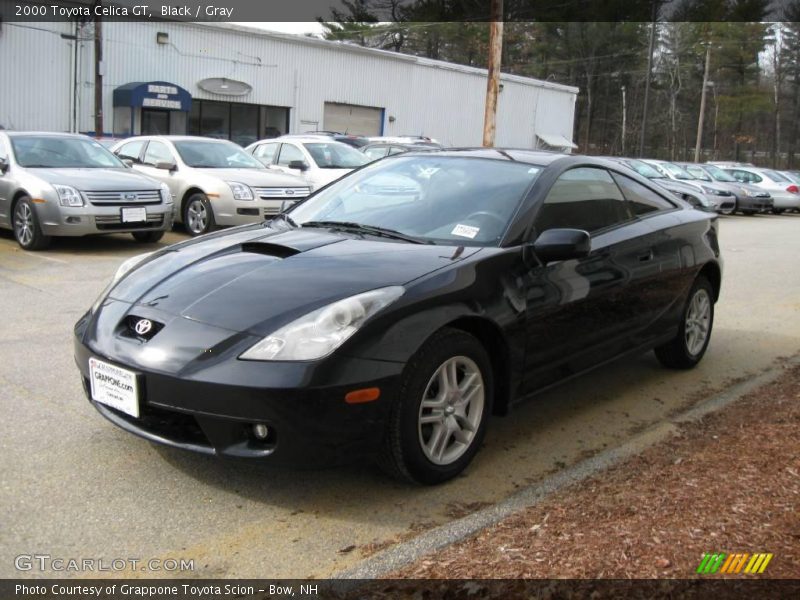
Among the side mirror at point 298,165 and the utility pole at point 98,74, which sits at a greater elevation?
the utility pole at point 98,74

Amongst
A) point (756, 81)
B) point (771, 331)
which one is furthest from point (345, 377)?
point (756, 81)

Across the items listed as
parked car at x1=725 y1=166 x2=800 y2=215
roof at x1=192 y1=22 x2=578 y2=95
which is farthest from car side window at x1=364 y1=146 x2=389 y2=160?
roof at x1=192 y1=22 x2=578 y2=95

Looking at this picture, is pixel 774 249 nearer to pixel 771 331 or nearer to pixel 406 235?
pixel 771 331

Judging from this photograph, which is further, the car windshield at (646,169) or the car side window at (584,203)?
the car windshield at (646,169)

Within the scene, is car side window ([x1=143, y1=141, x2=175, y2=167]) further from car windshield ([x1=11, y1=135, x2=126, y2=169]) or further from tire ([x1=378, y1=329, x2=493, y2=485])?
tire ([x1=378, y1=329, x2=493, y2=485])

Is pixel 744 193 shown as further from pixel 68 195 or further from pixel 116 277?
pixel 116 277

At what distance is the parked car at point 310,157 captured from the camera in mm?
14343

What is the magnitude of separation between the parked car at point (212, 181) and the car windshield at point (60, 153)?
0.98 metres

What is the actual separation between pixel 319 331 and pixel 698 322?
3.57m

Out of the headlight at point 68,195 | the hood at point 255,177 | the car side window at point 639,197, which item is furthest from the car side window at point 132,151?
the car side window at point 639,197

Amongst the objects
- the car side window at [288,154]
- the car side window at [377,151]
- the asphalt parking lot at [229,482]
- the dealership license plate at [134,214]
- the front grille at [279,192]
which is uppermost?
the car side window at [377,151]

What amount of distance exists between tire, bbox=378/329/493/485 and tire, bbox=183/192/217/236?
875 centimetres

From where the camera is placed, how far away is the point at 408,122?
38219 mm

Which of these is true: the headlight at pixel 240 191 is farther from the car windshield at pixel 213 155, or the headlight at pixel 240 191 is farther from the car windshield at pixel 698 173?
the car windshield at pixel 698 173
